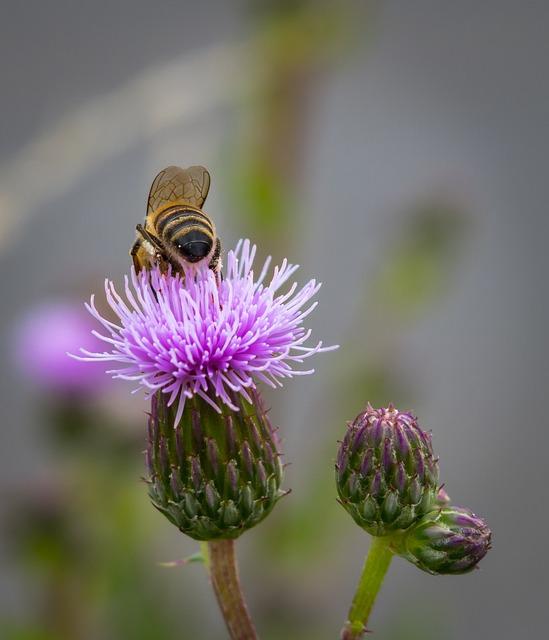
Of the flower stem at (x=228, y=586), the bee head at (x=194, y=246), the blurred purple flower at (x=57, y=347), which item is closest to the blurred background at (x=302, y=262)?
the blurred purple flower at (x=57, y=347)

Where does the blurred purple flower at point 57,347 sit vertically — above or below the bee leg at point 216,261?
above

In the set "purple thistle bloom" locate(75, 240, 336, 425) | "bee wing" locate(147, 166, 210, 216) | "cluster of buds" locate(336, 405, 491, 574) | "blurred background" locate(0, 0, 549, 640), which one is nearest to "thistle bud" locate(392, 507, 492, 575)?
"cluster of buds" locate(336, 405, 491, 574)

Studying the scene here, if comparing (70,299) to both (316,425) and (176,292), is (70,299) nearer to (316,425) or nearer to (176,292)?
(316,425)

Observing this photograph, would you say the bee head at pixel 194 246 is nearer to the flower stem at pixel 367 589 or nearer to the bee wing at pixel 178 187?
the bee wing at pixel 178 187

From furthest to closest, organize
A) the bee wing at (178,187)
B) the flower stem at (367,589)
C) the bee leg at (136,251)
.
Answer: the bee wing at (178,187) < the bee leg at (136,251) < the flower stem at (367,589)

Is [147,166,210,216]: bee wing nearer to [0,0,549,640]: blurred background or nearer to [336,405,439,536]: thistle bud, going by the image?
[0,0,549,640]: blurred background

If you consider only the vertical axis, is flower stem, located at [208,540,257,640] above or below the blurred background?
below

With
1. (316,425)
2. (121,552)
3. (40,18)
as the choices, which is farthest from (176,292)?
(40,18)
